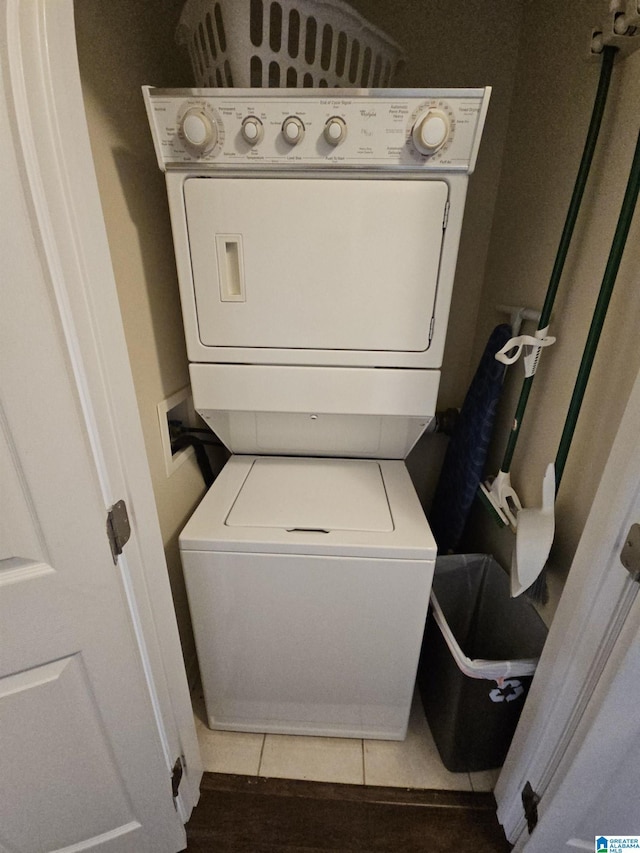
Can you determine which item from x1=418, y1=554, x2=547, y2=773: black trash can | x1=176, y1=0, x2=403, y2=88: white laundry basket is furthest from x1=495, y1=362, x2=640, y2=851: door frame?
x1=176, y1=0, x2=403, y2=88: white laundry basket

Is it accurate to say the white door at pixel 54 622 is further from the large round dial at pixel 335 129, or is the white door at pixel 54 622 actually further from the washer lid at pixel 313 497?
the large round dial at pixel 335 129

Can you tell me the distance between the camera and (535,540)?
1074mm

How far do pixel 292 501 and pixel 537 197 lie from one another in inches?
50.6

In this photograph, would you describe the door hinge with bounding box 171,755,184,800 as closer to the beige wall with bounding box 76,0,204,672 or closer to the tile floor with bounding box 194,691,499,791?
the tile floor with bounding box 194,691,499,791

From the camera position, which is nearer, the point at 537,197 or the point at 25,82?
the point at 25,82

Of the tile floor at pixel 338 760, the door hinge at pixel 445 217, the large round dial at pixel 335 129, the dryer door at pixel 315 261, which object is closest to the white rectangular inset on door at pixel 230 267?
the dryer door at pixel 315 261

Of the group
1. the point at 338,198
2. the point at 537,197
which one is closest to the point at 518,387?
the point at 537,197

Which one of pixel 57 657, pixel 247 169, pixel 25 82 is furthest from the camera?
pixel 247 169

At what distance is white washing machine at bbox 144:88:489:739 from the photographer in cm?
101

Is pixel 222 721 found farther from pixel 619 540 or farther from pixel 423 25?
pixel 423 25

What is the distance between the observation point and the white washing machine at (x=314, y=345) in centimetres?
101

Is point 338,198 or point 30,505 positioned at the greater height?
point 338,198

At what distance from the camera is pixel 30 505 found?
0.70m

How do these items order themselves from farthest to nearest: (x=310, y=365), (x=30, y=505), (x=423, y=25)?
1. (x=423, y=25)
2. (x=310, y=365)
3. (x=30, y=505)
